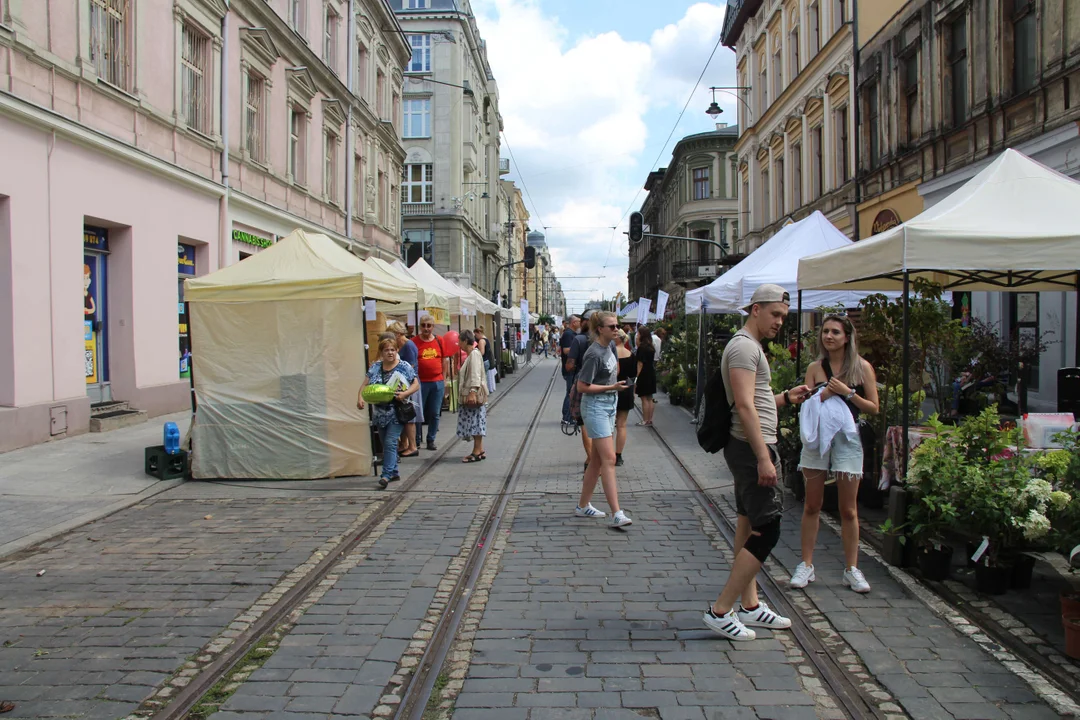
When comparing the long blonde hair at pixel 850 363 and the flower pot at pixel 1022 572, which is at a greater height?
the long blonde hair at pixel 850 363

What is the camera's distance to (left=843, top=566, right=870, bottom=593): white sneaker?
4918 millimetres

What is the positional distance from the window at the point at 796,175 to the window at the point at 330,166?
1489 cm

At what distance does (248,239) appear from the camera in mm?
17953

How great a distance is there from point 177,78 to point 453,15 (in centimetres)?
3613

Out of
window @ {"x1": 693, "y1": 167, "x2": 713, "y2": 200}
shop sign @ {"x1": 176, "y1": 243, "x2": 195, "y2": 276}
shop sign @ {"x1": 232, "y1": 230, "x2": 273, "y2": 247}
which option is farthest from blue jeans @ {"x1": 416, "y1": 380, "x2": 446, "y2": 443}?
window @ {"x1": 693, "y1": 167, "x2": 713, "y2": 200}

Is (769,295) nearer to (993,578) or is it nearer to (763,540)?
(763,540)

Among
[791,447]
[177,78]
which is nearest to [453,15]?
[177,78]

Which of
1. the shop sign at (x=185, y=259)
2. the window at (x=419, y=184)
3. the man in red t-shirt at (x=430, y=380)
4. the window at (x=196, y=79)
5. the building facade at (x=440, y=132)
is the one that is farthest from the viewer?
the window at (x=419, y=184)

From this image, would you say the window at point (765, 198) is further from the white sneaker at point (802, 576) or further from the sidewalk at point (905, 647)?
the white sneaker at point (802, 576)

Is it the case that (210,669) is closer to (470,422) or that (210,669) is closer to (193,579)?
(193,579)

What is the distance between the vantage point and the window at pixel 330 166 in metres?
23.2

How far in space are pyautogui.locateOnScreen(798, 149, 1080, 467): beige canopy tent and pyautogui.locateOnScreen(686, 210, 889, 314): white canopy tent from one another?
4.55m

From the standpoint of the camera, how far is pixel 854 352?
512 cm

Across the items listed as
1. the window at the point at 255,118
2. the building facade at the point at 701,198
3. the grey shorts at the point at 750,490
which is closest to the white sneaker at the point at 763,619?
the grey shorts at the point at 750,490
